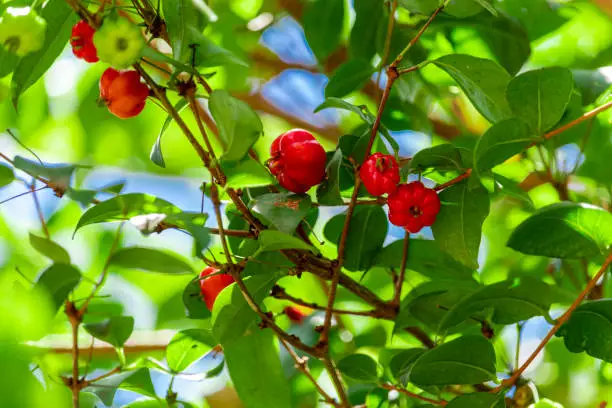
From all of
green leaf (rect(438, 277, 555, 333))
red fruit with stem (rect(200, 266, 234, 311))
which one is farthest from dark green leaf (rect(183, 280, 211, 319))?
green leaf (rect(438, 277, 555, 333))

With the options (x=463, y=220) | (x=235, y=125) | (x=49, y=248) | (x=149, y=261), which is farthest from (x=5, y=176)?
(x=463, y=220)

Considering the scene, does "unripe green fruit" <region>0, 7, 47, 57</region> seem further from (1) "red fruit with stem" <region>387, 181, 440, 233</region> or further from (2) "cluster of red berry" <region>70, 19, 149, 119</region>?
(1) "red fruit with stem" <region>387, 181, 440, 233</region>

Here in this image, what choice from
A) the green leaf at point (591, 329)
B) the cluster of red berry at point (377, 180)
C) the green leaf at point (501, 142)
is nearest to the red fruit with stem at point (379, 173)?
the cluster of red berry at point (377, 180)

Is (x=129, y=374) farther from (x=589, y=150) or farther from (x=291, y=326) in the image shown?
(x=589, y=150)

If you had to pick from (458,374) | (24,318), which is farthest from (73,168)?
(458,374)

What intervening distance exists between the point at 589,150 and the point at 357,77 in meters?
0.58

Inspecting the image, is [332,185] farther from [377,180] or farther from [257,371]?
[257,371]

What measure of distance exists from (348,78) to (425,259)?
1.16ft

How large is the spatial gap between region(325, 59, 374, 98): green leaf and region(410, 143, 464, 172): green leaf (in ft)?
1.25

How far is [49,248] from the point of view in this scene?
0.99 m

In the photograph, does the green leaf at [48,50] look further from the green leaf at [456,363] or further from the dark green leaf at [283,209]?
the green leaf at [456,363]

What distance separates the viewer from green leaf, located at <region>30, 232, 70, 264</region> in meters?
0.99

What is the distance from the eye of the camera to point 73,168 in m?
0.95

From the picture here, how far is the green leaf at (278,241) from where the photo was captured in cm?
94
